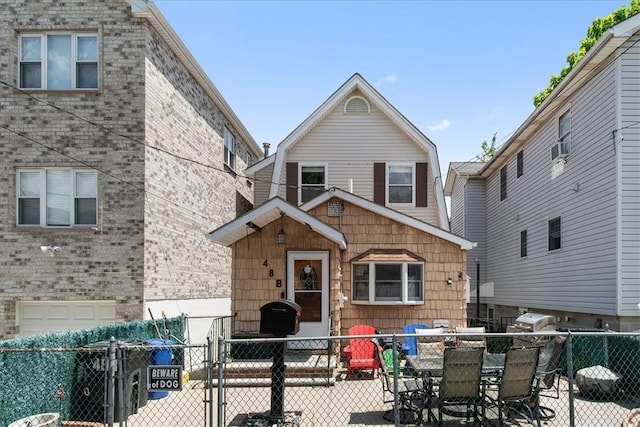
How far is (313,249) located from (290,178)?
452 cm

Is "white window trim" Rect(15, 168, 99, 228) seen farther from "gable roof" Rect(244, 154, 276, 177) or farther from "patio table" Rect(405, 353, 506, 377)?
"patio table" Rect(405, 353, 506, 377)

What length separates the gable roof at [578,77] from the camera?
10.2 m

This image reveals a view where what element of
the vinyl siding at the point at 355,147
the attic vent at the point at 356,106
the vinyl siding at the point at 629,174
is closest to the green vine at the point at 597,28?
the vinyl siding at the point at 355,147

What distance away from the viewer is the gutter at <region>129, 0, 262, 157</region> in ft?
36.2

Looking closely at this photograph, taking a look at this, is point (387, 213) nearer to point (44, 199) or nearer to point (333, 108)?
point (333, 108)

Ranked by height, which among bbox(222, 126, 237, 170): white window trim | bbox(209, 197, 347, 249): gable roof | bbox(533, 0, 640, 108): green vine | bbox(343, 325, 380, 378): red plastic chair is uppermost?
bbox(533, 0, 640, 108): green vine

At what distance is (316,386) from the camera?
10086 mm

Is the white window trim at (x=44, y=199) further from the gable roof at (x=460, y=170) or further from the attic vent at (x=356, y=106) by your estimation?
the gable roof at (x=460, y=170)

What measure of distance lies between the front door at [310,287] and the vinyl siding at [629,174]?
20.3ft

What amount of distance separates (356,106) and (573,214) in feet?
23.3

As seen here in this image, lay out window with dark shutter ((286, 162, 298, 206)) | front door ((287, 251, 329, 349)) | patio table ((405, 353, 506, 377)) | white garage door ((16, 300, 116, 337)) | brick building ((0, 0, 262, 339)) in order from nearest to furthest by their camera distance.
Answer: patio table ((405, 353, 506, 377)) < brick building ((0, 0, 262, 339)) < white garage door ((16, 300, 116, 337)) < front door ((287, 251, 329, 349)) < window with dark shutter ((286, 162, 298, 206))

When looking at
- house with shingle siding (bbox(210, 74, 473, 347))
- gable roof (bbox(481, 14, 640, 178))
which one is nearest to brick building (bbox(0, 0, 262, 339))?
house with shingle siding (bbox(210, 74, 473, 347))

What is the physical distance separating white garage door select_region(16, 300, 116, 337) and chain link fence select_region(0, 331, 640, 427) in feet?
6.35

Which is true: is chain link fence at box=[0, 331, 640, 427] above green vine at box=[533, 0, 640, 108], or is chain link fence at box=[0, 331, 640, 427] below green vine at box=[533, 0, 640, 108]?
below
